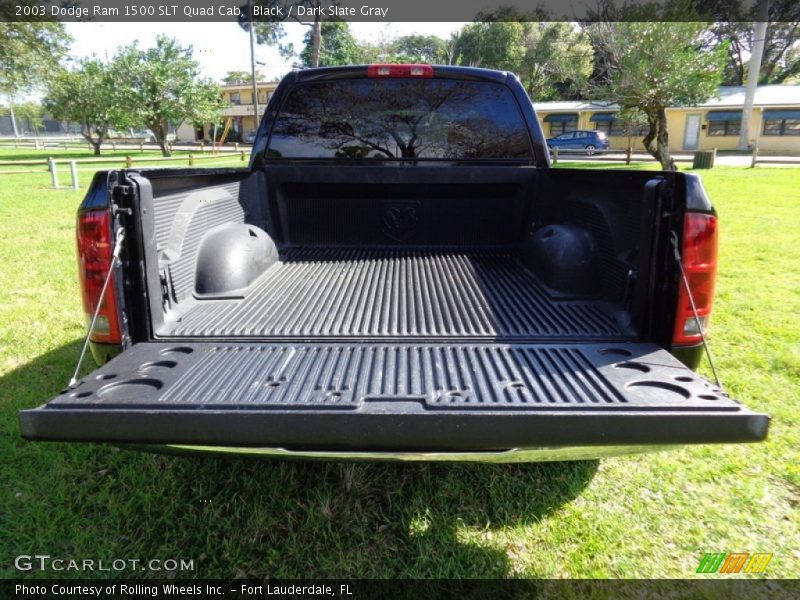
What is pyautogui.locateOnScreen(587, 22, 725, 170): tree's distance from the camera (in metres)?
20.4

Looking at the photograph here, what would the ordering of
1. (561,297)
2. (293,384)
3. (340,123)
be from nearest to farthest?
(293,384) < (561,297) < (340,123)

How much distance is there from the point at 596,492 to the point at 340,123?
2.70 meters

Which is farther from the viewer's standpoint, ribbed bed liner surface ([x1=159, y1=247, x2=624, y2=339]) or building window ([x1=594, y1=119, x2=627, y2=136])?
building window ([x1=594, y1=119, x2=627, y2=136])

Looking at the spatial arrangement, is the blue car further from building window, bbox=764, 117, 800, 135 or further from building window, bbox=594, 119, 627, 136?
building window, bbox=764, 117, 800, 135

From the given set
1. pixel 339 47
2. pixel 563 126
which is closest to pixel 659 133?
pixel 563 126

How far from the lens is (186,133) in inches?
2717

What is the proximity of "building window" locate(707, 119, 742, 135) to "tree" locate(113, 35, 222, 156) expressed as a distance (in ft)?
119

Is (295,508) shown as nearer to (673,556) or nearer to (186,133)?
(673,556)

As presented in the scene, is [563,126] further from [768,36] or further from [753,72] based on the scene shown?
[768,36]

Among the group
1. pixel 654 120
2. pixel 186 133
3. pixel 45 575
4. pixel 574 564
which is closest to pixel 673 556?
pixel 574 564

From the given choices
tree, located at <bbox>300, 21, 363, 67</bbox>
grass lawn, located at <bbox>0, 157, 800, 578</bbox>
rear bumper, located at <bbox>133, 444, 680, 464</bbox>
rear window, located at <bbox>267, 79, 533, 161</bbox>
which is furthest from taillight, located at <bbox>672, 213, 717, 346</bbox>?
tree, located at <bbox>300, 21, 363, 67</bbox>

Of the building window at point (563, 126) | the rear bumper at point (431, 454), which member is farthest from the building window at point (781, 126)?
the rear bumper at point (431, 454)

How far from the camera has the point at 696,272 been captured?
211 centimetres

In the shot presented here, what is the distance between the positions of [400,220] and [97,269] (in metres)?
2.13
